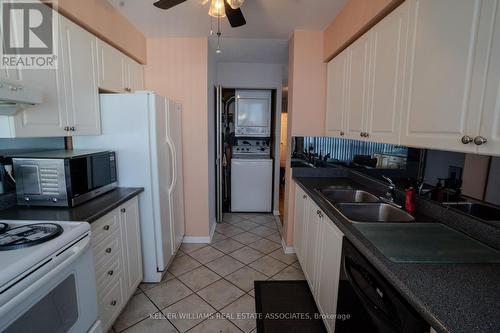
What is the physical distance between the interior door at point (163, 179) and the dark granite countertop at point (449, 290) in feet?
5.59

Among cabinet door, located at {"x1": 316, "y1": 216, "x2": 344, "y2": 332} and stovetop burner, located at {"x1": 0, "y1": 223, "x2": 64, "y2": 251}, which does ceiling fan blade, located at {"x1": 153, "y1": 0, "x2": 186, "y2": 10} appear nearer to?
stovetop burner, located at {"x1": 0, "y1": 223, "x2": 64, "y2": 251}

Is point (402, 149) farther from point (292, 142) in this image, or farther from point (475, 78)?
point (292, 142)

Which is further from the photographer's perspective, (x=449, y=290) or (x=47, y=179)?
(x=47, y=179)

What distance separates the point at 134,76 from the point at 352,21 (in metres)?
2.19

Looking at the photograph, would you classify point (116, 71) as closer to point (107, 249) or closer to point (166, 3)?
point (166, 3)

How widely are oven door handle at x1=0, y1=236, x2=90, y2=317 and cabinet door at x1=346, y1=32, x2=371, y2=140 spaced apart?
1.92 metres

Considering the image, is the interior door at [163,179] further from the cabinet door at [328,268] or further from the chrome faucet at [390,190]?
the chrome faucet at [390,190]

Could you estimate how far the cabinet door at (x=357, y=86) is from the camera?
176 cm

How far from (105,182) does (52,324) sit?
1.08 meters

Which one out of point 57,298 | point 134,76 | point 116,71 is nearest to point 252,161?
point 134,76

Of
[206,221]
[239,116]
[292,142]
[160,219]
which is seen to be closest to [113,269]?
[160,219]

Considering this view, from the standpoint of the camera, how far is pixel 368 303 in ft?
3.22

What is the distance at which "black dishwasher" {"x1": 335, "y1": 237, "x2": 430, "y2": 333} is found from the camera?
806mm

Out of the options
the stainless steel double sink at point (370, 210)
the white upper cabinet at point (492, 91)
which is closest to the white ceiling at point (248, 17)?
the white upper cabinet at point (492, 91)
